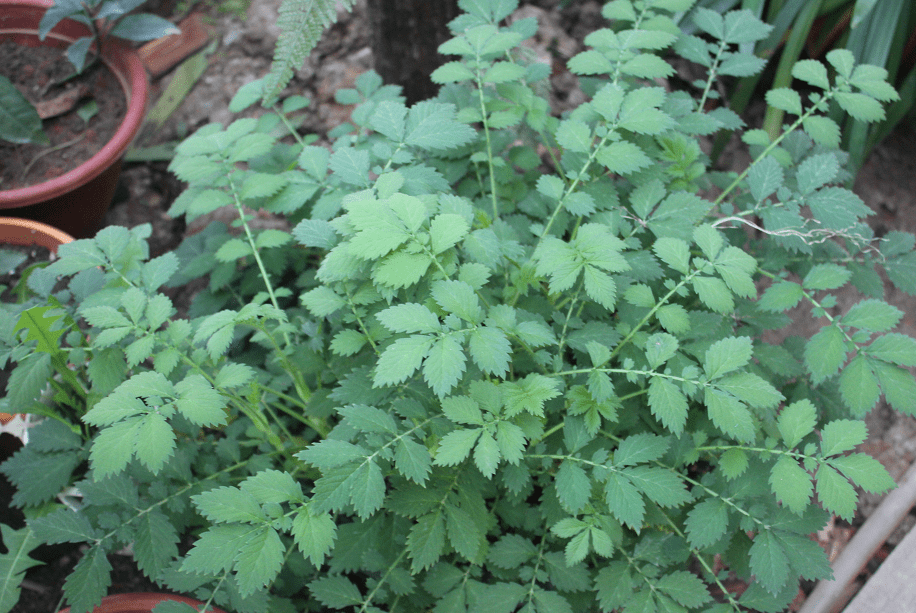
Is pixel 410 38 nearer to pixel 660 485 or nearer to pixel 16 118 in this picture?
pixel 16 118

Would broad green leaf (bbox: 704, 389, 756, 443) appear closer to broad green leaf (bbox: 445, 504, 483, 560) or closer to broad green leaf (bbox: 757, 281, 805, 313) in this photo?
broad green leaf (bbox: 757, 281, 805, 313)

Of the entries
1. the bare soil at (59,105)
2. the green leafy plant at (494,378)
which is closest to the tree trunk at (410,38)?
the green leafy plant at (494,378)

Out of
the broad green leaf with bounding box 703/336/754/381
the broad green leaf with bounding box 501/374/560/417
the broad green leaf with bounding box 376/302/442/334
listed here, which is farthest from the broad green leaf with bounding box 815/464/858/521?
the broad green leaf with bounding box 376/302/442/334

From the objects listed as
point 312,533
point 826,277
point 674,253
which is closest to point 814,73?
point 826,277

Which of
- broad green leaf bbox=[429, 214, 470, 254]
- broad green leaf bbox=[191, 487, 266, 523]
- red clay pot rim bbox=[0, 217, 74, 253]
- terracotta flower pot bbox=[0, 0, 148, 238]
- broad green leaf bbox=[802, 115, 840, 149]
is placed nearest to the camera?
broad green leaf bbox=[191, 487, 266, 523]

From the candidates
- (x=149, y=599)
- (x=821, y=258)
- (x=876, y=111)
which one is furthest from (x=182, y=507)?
(x=876, y=111)

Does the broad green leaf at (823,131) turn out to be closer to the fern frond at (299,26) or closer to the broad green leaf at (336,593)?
the fern frond at (299,26)
